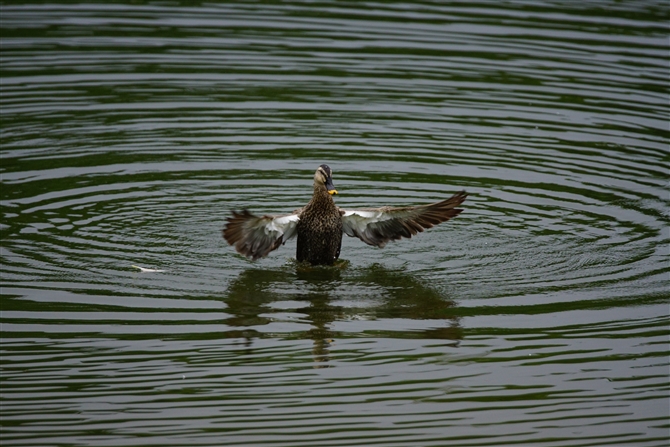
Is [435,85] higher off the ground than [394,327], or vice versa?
[435,85]

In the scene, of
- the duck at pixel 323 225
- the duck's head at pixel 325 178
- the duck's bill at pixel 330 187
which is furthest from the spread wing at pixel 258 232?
the duck's bill at pixel 330 187

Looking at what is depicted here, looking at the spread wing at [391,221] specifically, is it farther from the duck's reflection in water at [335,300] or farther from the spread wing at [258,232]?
the spread wing at [258,232]

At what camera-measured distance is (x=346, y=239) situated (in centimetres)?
1184

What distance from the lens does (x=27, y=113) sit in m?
15.3

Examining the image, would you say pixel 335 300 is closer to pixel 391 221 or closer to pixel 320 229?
pixel 320 229

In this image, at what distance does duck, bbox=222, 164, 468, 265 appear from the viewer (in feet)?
34.2

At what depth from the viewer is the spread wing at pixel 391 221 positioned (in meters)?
10.5

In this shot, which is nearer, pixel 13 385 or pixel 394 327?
pixel 13 385

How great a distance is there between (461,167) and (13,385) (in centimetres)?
743

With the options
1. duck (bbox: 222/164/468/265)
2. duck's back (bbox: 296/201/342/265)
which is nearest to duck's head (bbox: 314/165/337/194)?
duck (bbox: 222/164/468/265)

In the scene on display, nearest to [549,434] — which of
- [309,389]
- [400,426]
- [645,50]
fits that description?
[400,426]

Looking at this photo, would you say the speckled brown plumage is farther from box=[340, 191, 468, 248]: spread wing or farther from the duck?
box=[340, 191, 468, 248]: spread wing

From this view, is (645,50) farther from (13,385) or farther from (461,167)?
(13,385)

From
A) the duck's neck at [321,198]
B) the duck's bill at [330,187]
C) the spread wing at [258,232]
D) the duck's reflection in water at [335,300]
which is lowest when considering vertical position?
the duck's reflection in water at [335,300]
